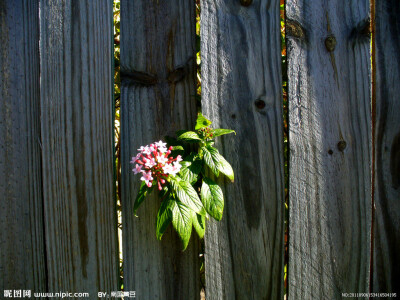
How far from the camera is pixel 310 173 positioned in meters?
1.32

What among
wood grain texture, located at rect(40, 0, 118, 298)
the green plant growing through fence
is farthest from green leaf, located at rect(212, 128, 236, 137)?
wood grain texture, located at rect(40, 0, 118, 298)

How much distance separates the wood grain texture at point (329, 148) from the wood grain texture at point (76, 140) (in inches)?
34.7

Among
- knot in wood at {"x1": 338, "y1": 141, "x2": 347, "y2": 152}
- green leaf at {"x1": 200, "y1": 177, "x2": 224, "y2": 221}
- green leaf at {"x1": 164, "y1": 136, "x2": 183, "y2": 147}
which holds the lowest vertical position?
green leaf at {"x1": 200, "y1": 177, "x2": 224, "y2": 221}

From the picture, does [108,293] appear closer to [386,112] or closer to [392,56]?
[386,112]

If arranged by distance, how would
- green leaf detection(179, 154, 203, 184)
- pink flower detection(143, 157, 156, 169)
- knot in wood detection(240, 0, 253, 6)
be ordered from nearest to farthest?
pink flower detection(143, 157, 156, 169) < green leaf detection(179, 154, 203, 184) < knot in wood detection(240, 0, 253, 6)

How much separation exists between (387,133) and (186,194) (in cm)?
102

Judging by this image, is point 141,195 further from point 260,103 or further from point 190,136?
point 260,103

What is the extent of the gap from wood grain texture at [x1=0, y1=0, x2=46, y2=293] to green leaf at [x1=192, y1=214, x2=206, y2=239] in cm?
72

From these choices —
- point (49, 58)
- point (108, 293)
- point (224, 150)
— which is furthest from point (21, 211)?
point (224, 150)

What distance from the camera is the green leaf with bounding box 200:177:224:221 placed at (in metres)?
1.20

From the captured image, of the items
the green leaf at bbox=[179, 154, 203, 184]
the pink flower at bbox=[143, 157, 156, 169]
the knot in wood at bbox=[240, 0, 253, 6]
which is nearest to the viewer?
the pink flower at bbox=[143, 157, 156, 169]

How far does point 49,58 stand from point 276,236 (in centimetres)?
136

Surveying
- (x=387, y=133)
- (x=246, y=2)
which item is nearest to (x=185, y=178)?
(x=246, y=2)

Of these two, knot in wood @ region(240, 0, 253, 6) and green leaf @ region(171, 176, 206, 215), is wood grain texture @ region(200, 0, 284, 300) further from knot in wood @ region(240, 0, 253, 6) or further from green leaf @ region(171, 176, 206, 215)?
green leaf @ region(171, 176, 206, 215)
